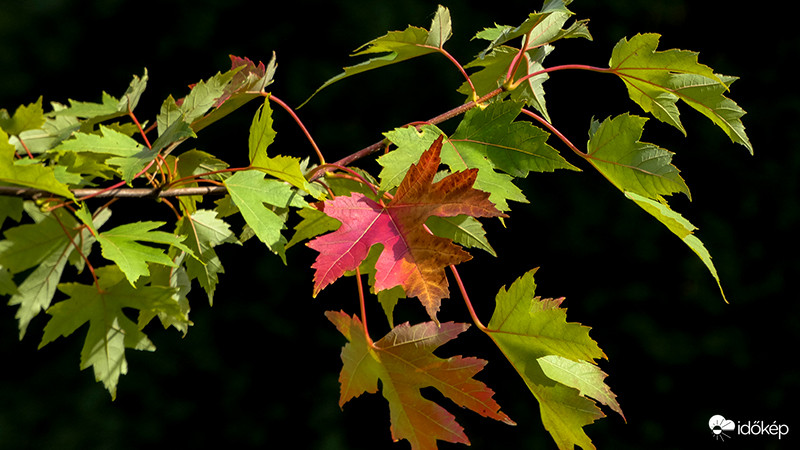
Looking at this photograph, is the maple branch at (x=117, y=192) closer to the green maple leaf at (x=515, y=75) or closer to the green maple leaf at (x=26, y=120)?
the green maple leaf at (x=26, y=120)

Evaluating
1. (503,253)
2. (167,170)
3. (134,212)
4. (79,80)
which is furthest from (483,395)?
(79,80)

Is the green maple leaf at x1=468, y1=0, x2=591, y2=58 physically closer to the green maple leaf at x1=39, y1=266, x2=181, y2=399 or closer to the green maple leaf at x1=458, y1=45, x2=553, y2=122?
the green maple leaf at x1=458, y1=45, x2=553, y2=122

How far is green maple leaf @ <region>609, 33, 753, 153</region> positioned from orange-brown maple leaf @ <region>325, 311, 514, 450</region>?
0.29 meters

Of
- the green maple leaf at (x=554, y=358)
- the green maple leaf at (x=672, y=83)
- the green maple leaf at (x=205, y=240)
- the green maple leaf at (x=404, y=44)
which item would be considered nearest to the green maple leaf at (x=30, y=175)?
the green maple leaf at (x=205, y=240)

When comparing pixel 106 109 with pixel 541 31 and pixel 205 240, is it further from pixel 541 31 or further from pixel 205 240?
pixel 541 31

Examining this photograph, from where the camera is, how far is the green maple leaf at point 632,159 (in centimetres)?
67

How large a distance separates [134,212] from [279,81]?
718 mm

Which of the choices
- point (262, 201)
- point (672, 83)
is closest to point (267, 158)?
point (262, 201)

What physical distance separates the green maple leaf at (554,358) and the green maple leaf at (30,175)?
0.39 meters

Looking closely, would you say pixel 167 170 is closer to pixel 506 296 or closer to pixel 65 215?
pixel 65 215

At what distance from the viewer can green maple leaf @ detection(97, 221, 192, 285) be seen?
626mm

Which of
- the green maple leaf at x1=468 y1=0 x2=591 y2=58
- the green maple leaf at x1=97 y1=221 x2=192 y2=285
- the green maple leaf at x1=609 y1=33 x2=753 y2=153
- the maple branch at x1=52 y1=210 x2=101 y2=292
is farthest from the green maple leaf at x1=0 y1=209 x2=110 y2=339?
the green maple leaf at x1=609 y1=33 x2=753 y2=153

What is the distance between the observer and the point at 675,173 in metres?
0.67

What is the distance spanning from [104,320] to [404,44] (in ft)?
1.41
